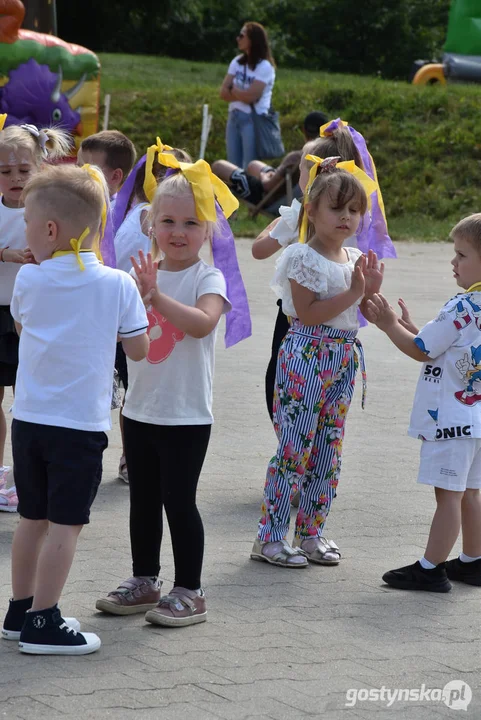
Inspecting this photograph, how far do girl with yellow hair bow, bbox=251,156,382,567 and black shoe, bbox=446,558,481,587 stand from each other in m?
0.49

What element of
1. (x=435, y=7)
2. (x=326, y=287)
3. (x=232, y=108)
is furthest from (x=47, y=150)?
(x=435, y=7)

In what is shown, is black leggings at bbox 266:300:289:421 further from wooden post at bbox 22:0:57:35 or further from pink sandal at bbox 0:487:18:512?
wooden post at bbox 22:0:57:35

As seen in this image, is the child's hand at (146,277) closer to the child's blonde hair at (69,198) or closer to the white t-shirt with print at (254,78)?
the child's blonde hair at (69,198)

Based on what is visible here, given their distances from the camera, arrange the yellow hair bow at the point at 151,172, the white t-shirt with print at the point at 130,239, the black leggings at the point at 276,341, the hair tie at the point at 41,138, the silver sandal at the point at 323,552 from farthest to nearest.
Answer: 1. the black leggings at the point at 276,341
2. the white t-shirt with print at the point at 130,239
3. the hair tie at the point at 41,138
4. the silver sandal at the point at 323,552
5. the yellow hair bow at the point at 151,172

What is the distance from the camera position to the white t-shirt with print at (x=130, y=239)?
5.18 metres

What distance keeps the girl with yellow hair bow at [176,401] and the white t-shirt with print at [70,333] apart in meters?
0.25

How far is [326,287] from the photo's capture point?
451 centimetres

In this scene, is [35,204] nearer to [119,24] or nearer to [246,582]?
[246,582]

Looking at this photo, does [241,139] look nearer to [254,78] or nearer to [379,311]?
[254,78]

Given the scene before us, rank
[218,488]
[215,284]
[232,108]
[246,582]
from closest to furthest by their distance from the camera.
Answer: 1. [215,284]
2. [246,582]
3. [218,488]
4. [232,108]

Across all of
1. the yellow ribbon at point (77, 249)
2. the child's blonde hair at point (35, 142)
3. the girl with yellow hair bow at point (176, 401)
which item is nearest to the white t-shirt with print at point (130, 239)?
the child's blonde hair at point (35, 142)

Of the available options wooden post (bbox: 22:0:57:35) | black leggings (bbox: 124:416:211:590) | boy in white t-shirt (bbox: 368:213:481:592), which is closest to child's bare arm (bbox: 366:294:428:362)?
boy in white t-shirt (bbox: 368:213:481:592)

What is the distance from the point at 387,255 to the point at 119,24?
34693 millimetres

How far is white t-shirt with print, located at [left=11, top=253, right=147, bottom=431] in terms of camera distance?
3572 millimetres
